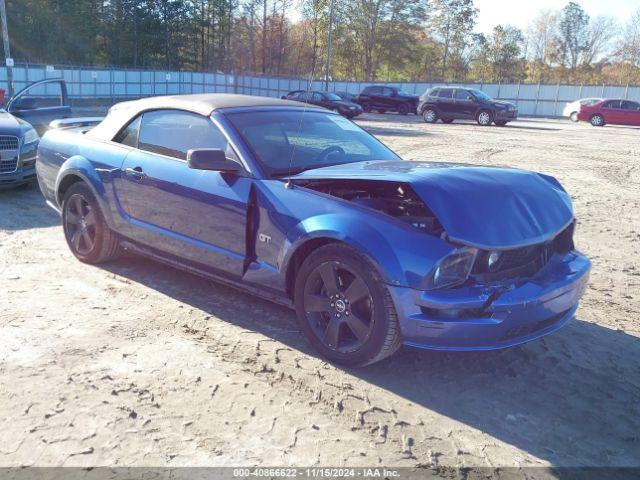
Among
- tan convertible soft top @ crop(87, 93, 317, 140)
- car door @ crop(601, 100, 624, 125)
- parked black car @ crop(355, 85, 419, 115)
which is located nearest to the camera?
tan convertible soft top @ crop(87, 93, 317, 140)

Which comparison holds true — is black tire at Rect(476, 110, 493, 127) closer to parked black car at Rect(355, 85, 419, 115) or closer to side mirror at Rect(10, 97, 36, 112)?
parked black car at Rect(355, 85, 419, 115)

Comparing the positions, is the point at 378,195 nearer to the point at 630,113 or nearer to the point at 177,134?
the point at 177,134

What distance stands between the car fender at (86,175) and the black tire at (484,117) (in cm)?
2376

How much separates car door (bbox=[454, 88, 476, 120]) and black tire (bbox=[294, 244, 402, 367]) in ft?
81.6

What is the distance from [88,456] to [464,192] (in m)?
2.39

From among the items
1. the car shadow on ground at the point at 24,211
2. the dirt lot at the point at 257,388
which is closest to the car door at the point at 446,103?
the car shadow on ground at the point at 24,211

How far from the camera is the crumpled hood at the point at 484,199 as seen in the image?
130 inches

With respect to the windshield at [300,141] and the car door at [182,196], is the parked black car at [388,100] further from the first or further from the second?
the car door at [182,196]

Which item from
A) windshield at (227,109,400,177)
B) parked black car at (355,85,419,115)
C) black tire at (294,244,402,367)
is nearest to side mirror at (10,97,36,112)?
windshield at (227,109,400,177)

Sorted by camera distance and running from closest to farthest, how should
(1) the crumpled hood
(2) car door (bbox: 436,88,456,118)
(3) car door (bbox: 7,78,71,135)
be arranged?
1. (1) the crumpled hood
2. (3) car door (bbox: 7,78,71,135)
3. (2) car door (bbox: 436,88,456,118)

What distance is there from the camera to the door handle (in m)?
4.68

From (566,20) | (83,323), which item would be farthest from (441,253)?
(566,20)

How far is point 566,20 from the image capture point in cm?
6538

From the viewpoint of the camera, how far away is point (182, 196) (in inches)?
172
